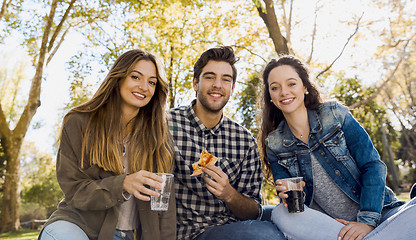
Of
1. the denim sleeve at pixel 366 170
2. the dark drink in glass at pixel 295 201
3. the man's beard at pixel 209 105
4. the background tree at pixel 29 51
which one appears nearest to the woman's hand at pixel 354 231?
the denim sleeve at pixel 366 170

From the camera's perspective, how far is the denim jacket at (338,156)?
3.08 metres

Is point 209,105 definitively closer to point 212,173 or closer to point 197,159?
point 197,159

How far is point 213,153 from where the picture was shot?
3793 millimetres

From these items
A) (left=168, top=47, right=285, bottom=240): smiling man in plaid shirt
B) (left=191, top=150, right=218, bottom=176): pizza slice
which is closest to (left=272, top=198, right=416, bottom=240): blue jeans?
(left=168, top=47, right=285, bottom=240): smiling man in plaid shirt

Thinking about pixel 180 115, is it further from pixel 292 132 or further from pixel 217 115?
pixel 292 132

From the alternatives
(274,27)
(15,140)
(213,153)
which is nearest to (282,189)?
Result: (213,153)

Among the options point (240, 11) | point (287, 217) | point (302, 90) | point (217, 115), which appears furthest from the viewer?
point (240, 11)

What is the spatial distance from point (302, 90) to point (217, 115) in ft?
3.10

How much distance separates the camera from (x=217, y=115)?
3.86 metres

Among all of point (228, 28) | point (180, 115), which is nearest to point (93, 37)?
point (228, 28)

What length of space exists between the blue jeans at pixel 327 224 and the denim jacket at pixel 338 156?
248 millimetres

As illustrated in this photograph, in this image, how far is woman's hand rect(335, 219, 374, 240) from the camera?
273 centimetres

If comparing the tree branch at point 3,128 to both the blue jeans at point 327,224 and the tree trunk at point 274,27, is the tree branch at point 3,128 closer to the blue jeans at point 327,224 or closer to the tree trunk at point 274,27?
the tree trunk at point 274,27

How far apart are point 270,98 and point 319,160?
0.88 m
